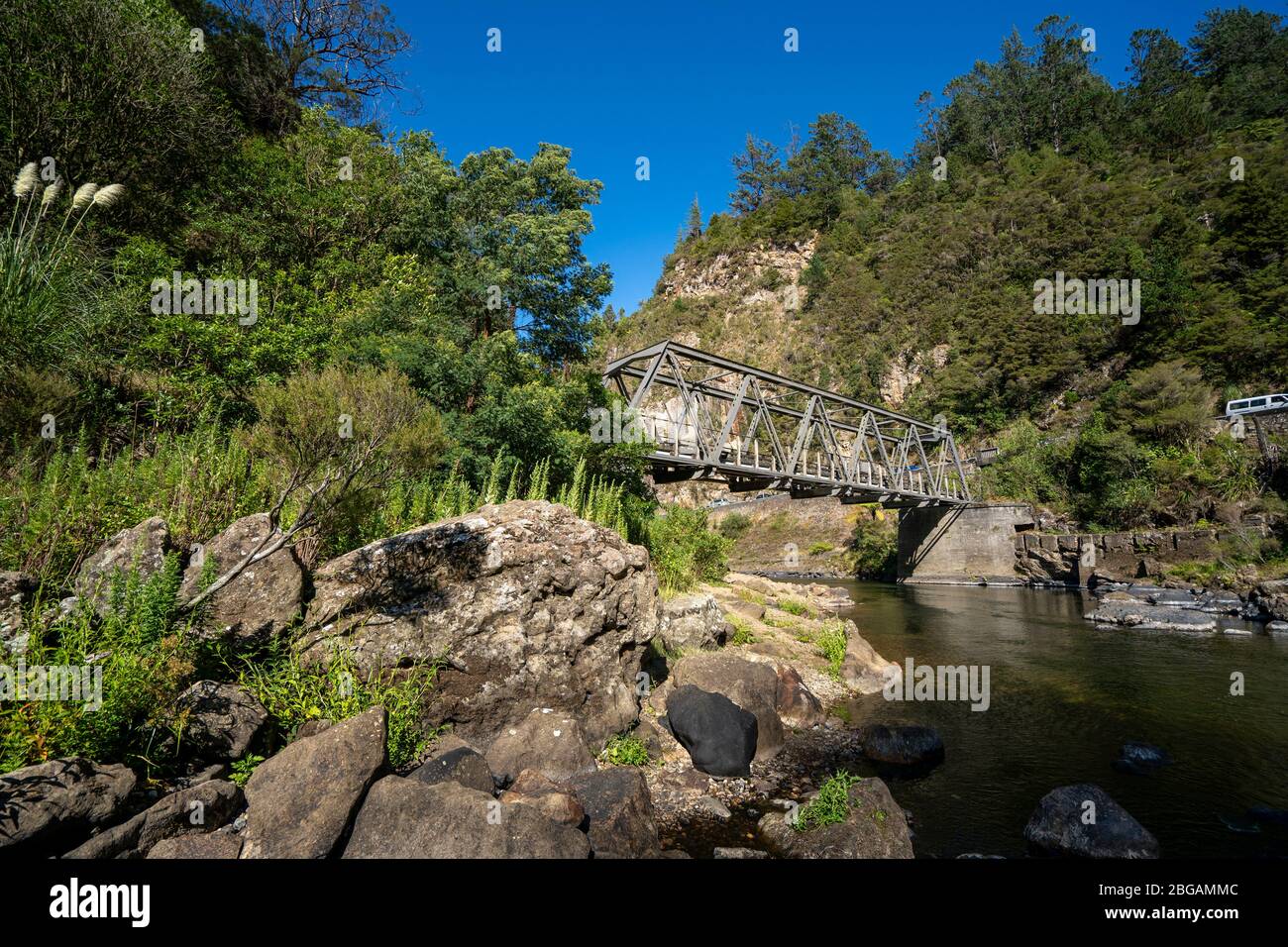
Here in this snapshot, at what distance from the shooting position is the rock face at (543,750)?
557cm

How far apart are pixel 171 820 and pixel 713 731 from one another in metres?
5.31

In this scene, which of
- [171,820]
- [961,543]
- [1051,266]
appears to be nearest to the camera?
[171,820]

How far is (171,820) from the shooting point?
3.65 meters

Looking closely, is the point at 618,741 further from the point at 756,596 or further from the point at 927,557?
the point at 927,557

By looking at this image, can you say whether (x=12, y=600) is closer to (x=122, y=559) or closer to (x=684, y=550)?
(x=122, y=559)

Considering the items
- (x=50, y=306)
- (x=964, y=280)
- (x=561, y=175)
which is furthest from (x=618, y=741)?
(x=964, y=280)

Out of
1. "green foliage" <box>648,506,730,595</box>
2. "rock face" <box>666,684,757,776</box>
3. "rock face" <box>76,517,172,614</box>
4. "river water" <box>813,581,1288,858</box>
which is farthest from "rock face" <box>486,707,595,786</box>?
"green foliage" <box>648,506,730,595</box>

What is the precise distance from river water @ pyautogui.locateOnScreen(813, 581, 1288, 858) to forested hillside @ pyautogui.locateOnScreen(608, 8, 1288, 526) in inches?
574

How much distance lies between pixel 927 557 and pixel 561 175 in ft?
100

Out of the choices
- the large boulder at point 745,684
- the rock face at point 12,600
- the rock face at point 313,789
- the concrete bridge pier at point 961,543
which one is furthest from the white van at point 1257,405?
the rock face at point 12,600

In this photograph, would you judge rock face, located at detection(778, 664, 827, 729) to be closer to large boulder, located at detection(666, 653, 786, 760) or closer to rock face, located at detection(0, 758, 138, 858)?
large boulder, located at detection(666, 653, 786, 760)

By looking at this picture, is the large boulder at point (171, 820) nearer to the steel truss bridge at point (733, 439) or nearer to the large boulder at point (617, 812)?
the large boulder at point (617, 812)

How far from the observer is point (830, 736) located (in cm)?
803

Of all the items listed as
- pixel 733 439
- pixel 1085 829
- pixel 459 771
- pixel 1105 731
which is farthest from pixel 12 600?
pixel 733 439
